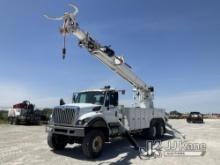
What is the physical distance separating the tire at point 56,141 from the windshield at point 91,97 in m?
1.95

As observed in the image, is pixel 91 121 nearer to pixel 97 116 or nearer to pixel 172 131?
pixel 97 116

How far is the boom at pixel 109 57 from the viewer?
44.3 feet

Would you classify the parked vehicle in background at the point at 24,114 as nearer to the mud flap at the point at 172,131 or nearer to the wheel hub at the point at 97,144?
the mud flap at the point at 172,131

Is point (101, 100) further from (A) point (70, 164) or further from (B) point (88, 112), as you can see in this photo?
(A) point (70, 164)

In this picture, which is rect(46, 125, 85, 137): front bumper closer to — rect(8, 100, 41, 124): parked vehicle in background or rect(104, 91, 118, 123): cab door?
rect(104, 91, 118, 123): cab door

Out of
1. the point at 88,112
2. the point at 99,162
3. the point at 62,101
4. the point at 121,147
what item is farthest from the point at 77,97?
the point at 99,162

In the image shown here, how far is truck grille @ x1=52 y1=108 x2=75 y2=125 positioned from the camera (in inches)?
427

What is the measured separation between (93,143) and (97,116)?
1.13 m

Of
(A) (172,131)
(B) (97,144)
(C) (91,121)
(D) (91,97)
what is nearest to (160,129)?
(A) (172,131)

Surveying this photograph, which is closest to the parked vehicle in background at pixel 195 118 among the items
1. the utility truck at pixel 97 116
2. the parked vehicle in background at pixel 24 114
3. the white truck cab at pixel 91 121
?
the parked vehicle in background at pixel 24 114

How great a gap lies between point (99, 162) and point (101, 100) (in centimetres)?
316

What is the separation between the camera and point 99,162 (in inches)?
383

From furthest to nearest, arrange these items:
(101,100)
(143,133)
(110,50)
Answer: (143,133) → (110,50) → (101,100)

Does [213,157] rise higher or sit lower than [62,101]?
lower
